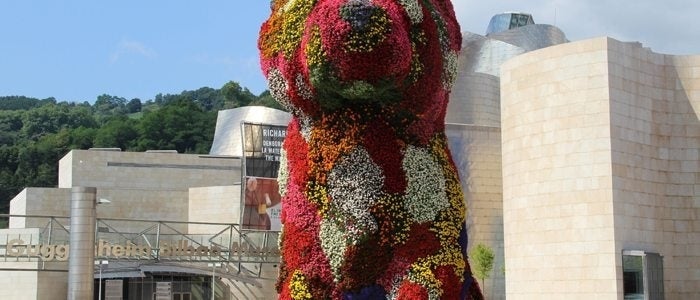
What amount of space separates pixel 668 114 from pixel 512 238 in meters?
5.48

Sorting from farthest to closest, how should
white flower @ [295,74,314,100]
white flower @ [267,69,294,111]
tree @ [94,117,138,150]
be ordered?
tree @ [94,117,138,150]
white flower @ [267,69,294,111]
white flower @ [295,74,314,100]

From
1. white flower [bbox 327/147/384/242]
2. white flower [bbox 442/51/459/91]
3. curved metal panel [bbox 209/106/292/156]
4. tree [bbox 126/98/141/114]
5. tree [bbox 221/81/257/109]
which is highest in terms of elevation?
tree [bbox 126/98/141/114]

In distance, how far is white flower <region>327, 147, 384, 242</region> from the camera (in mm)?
14234

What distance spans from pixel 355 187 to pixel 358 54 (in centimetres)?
197

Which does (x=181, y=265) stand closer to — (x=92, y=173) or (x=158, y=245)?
(x=158, y=245)

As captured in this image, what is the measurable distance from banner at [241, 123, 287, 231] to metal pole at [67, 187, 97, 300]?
13332 mm

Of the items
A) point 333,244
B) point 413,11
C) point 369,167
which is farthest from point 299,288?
point 413,11

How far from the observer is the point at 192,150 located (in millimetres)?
100500

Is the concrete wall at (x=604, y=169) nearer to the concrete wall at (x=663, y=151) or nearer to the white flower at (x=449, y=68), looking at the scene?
the concrete wall at (x=663, y=151)

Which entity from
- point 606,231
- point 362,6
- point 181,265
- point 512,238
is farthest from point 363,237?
point 181,265

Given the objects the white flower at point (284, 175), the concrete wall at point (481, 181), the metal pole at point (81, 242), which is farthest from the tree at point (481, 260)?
the white flower at point (284, 175)

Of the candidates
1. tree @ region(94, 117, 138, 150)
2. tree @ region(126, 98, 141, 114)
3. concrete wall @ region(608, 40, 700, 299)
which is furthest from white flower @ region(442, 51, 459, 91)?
tree @ region(126, 98, 141, 114)

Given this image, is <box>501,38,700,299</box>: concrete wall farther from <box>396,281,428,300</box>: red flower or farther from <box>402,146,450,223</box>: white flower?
<box>396,281,428,300</box>: red flower

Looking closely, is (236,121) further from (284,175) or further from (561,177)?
(284,175)
